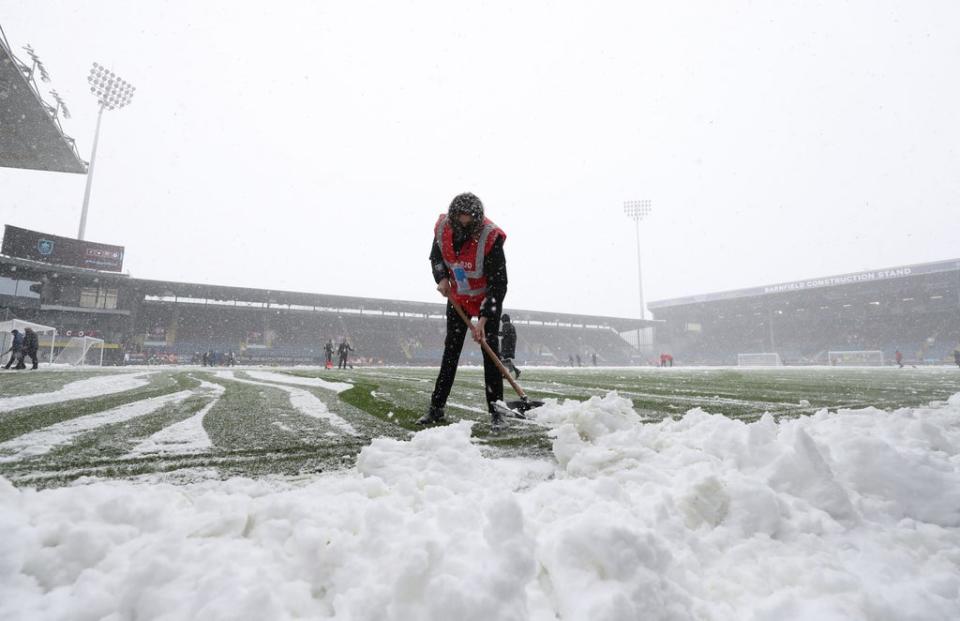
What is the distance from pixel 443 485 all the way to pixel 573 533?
530mm

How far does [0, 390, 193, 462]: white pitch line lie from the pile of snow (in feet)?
3.72

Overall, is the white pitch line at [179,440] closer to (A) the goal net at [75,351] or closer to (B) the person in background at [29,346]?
(B) the person in background at [29,346]

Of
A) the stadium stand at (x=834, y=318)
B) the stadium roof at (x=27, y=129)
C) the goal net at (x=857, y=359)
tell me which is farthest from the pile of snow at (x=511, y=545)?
the stadium stand at (x=834, y=318)

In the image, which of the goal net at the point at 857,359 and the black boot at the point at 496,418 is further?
the goal net at the point at 857,359

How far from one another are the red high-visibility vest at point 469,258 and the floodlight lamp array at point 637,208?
55.0 m

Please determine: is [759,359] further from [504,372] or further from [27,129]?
[27,129]

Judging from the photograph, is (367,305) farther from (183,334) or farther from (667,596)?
(667,596)

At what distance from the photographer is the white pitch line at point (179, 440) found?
1881 mm

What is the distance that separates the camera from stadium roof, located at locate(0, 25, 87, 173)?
14633 millimetres

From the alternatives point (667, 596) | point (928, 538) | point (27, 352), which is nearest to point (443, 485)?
point (667, 596)

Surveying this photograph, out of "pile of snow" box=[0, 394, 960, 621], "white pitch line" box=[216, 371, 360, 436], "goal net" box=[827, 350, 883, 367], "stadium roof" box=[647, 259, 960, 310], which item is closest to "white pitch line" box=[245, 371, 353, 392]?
"white pitch line" box=[216, 371, 360, 436]

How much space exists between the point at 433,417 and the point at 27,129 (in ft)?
79.0

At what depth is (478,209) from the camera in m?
2.67

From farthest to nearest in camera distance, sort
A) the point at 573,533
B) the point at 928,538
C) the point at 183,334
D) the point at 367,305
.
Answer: the point at 367,305 → the point at 183,334 → the point at 928,538 → the point at 573,533
